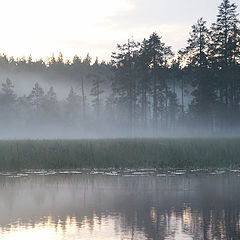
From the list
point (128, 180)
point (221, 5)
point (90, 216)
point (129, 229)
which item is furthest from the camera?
point (221, 5)

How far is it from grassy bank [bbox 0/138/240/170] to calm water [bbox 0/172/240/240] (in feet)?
7.31

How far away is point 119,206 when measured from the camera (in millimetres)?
19375

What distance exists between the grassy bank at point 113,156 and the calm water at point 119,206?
7.31 feet

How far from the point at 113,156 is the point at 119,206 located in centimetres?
1291

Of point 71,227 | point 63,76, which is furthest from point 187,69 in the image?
point 63,76

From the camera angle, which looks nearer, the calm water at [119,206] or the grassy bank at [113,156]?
the calm water at [119,206]

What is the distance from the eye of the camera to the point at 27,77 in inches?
6609

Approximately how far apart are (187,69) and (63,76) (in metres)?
91.6

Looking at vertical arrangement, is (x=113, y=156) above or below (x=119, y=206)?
above

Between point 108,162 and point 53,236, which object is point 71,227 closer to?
point 53,236

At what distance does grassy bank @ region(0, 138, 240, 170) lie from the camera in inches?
1212

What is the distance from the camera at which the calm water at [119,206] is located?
15.3 metres

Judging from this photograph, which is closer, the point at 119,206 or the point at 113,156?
the point at 119,206

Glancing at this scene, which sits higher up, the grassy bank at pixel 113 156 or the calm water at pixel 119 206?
the grassy bank at pixel 113 156
